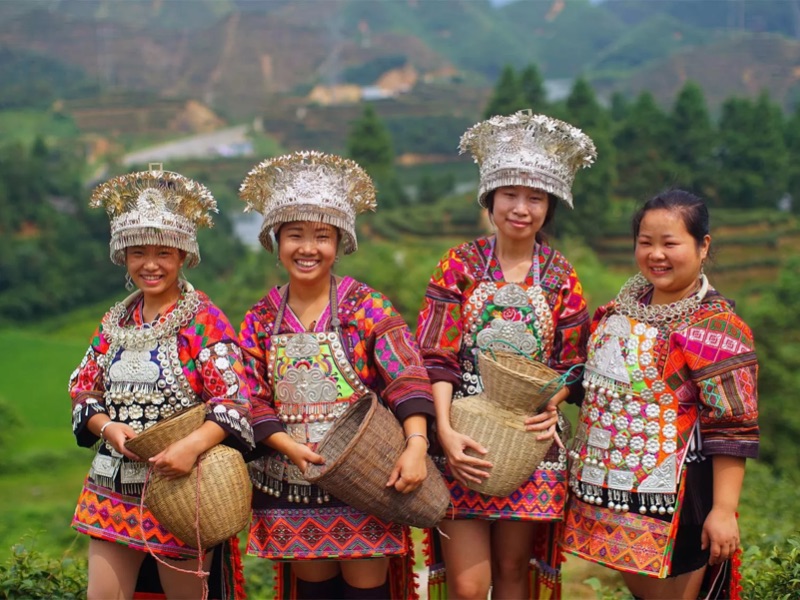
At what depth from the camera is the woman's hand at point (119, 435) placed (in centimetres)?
295

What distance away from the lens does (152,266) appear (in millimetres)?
3078

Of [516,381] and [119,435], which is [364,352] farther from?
[119,435]

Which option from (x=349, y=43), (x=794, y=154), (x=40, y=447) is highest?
(x=349, y=43)

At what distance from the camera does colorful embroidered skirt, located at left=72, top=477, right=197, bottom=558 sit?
120 inches

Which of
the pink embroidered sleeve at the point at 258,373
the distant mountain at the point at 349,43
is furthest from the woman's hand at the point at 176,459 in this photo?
the distant mountain at the point at 349,43

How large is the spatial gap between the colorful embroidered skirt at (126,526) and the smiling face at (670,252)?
5.33ft

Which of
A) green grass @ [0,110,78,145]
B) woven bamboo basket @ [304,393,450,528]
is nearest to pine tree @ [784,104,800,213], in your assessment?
green grass @ [0,110,78,145]

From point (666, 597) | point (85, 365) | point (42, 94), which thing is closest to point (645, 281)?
point (666, 597)

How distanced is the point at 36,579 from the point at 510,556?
1667 millimetres

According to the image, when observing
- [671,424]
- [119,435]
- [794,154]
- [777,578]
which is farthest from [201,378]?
[794,154]

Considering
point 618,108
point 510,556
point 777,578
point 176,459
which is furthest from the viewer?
point 618,108

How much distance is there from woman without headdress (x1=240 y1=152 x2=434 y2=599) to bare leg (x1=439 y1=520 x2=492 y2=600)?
0.15m

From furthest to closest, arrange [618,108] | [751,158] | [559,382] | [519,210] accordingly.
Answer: [618,108]
[751,158]
[519,210]
[559,382]

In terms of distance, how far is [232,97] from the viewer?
43094 mm
